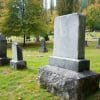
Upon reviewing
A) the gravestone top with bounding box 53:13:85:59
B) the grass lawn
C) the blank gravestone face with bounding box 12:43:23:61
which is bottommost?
the grass lawn

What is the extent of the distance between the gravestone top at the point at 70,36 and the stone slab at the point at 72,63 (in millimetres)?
120

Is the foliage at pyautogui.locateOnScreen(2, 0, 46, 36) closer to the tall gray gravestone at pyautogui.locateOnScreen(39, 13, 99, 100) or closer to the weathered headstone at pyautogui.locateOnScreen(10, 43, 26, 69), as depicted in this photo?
the weathered headstone at pyautogui.locateOnScreen(10, 43, 26, 69)

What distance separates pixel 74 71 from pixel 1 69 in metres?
4.93

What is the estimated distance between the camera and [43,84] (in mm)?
7480

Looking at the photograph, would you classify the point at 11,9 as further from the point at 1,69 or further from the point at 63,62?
the point at 63,62

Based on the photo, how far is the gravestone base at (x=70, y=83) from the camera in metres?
6.39

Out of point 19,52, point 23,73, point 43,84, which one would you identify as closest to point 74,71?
point 43,84

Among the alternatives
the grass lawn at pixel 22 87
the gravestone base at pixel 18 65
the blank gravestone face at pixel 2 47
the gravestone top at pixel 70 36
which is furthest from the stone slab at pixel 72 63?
the blank gravestone face at pixel 2 47

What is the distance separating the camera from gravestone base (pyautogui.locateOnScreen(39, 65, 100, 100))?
251 inches

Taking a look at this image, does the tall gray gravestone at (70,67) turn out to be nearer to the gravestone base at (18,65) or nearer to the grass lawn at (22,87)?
the grass lawn at (22,87)

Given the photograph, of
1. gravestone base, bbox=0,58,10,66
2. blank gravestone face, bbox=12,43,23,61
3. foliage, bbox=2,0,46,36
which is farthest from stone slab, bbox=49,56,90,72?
foliage, bbox=2,0,46,36

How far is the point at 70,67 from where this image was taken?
22.8ft

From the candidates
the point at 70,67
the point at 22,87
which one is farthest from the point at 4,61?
the point at 70,67

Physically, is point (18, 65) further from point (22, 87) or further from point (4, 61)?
point (22, 87)
